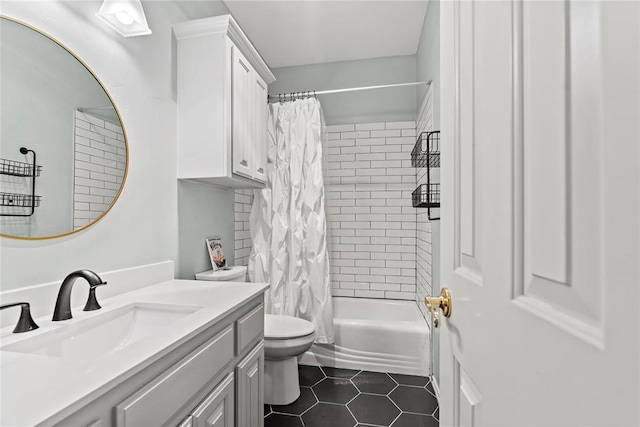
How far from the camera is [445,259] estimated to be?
84 centimetres

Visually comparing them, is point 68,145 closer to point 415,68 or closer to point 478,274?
point 478,274

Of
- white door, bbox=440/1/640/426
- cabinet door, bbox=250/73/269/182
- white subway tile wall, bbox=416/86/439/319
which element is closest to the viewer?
white door, bbox=440/1/640/426

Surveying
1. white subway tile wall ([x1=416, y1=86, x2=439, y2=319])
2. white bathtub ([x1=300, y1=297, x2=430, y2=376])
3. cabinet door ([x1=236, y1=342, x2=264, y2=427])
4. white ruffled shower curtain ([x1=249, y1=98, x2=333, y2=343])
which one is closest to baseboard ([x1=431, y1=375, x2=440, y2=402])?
white bathtub ([x1=300, y1=297, x2=430, y2=376])

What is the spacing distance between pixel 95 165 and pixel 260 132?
1235 millimetres

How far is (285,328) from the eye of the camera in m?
2.18

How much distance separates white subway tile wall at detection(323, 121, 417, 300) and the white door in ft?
8.44

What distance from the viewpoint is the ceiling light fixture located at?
1343 millimetres

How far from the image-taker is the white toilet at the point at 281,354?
203cm

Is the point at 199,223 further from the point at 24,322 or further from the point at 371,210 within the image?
the point at 371,210

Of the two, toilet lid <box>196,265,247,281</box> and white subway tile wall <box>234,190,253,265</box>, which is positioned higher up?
white subway tile wall <box>234,190,253,265</box>

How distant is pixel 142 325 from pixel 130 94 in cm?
108

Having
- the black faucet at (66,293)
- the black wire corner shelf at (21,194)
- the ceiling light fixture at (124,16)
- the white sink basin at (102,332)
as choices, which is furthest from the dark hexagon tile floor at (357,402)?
the ceiling light fixture at (124,16)

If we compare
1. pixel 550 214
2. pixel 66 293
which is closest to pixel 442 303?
pixel 550 214

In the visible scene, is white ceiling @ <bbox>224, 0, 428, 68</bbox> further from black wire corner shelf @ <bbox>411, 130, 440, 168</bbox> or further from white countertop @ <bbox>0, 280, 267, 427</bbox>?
white countertop @ <bbox>0, 280, 267, 427</bbox>
